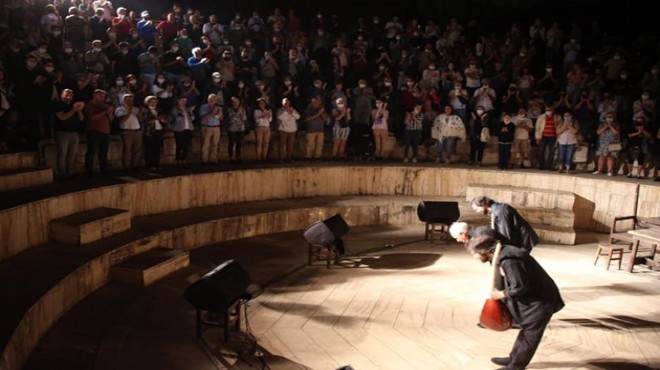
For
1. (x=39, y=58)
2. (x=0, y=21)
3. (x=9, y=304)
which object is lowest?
(x=9, y=304)

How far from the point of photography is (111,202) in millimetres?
10359

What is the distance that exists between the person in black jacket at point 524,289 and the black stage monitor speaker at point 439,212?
5.04 m

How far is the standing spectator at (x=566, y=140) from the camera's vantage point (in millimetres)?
13531

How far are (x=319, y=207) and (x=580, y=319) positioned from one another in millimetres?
5640

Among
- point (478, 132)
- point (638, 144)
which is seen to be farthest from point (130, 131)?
point (638, 144)

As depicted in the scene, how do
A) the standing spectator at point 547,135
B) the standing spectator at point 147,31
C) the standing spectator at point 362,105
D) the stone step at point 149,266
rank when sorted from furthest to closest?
the standing spectator at point 362,105, the standing spectator at point 147,31, the standing spectator at point 547,135, the stone step at point 149,266

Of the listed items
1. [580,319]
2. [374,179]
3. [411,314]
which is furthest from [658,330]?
[374,179]

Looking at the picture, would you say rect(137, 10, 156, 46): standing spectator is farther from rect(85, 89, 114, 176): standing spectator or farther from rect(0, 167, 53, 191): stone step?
rect(0, 167, 53, 191): stone step

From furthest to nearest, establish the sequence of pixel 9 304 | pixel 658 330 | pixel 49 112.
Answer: pixel 49 112, pixel 658 330, pixel 9 304

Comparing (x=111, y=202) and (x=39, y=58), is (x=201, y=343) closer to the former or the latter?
(x=111, y=202)

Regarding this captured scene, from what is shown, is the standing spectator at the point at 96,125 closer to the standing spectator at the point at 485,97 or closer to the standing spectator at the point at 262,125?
the standing spectator at the point at 262,125

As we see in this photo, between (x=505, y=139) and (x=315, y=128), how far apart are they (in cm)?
398

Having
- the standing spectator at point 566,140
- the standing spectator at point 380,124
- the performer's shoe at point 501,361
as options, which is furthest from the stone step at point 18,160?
the standing spectator at point 566,140

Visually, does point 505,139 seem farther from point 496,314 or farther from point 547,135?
point 496,314
